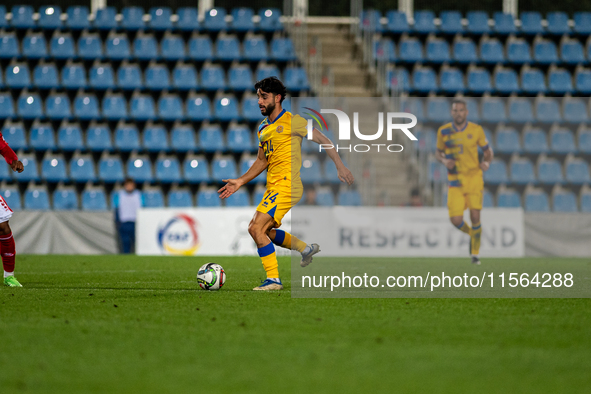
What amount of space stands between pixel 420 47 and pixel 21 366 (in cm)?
1747

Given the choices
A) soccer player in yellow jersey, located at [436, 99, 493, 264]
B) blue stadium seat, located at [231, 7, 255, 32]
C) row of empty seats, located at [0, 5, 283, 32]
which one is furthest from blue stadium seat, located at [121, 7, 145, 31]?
soccer player in yellow jersey, located at [436, 99, 493, 264]

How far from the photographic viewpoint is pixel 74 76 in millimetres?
18062

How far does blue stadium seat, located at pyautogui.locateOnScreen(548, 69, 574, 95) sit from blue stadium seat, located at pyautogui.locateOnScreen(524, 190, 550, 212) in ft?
18.4

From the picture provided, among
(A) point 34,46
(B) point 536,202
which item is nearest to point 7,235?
(B) point 536,202

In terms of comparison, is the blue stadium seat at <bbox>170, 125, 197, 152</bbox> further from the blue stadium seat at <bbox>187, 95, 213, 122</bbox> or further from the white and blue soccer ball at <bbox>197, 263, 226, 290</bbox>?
the white and blue soccer ball at <bbox>197, 263, 226, 290</bbox>

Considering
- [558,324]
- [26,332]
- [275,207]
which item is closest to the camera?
[26,332]

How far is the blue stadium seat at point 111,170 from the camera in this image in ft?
54.6

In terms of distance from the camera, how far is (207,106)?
17.6 meters

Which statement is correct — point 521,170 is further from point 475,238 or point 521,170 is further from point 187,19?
point 187,19

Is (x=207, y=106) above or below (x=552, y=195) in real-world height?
above

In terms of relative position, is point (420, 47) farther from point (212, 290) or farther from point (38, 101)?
point (212, 290)

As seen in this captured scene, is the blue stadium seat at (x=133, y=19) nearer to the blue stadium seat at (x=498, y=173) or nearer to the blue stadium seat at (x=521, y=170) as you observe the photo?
the blue stadium seat at (x=521, y=170)

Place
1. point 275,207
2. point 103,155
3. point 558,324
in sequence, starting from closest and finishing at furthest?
point 558,324 < point 275,207 < point 103,155

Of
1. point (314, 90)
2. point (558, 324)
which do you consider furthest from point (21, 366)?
point (314, 90)
